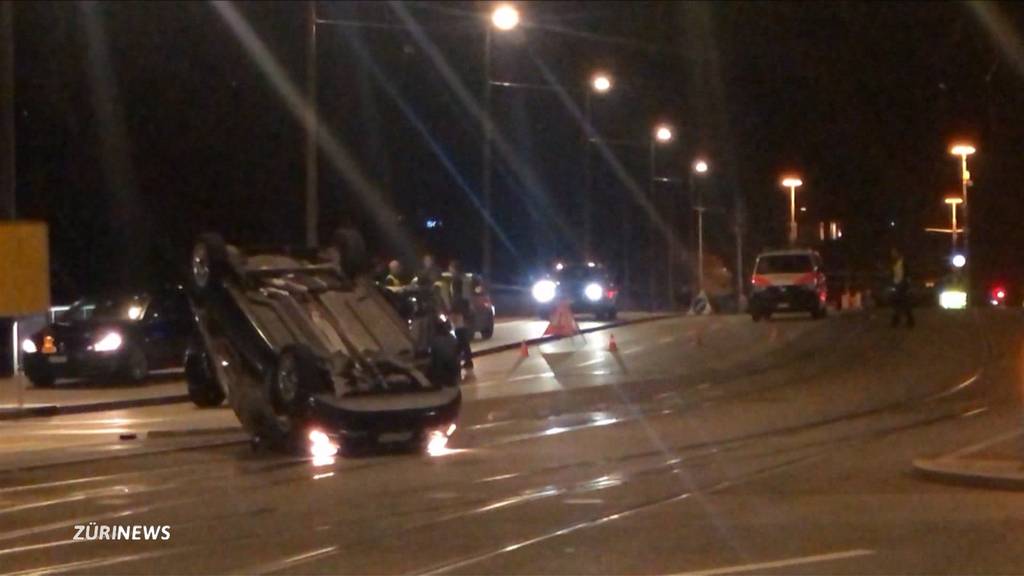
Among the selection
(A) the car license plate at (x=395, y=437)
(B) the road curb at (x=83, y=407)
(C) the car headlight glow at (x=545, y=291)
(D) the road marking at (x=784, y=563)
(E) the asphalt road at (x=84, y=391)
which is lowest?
(D) the road marking at (x=784, y=563)

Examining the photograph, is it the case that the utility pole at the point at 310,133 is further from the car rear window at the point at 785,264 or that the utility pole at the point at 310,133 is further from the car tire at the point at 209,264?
the car rear window at the point at 785,264

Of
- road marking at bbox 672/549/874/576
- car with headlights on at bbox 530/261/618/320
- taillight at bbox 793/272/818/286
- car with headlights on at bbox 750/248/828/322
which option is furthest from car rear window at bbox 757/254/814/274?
road marking at bbox 672/549/874/576

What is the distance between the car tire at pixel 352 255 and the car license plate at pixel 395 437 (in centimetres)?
207

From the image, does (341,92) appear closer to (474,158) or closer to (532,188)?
(474,158)

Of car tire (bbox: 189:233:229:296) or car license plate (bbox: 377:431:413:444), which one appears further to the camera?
car tire (bbox: 189:233:229:296)

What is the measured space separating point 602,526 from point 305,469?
15.2 ft

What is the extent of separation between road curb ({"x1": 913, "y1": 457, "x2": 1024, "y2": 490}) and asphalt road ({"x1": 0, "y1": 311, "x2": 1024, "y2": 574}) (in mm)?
171

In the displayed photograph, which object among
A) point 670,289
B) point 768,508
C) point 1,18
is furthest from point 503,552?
point 670,289

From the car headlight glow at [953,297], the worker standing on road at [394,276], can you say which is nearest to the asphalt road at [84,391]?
the worker standing on road at [394,276]

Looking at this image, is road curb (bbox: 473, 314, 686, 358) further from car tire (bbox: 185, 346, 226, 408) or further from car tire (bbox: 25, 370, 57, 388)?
car tire (bbox: 185, 346, 226, 408)

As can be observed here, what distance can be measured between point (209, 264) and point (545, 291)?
32731mm

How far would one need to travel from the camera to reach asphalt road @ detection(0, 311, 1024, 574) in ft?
36.6

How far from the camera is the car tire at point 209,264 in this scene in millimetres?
17922

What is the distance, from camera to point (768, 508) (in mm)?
13312
